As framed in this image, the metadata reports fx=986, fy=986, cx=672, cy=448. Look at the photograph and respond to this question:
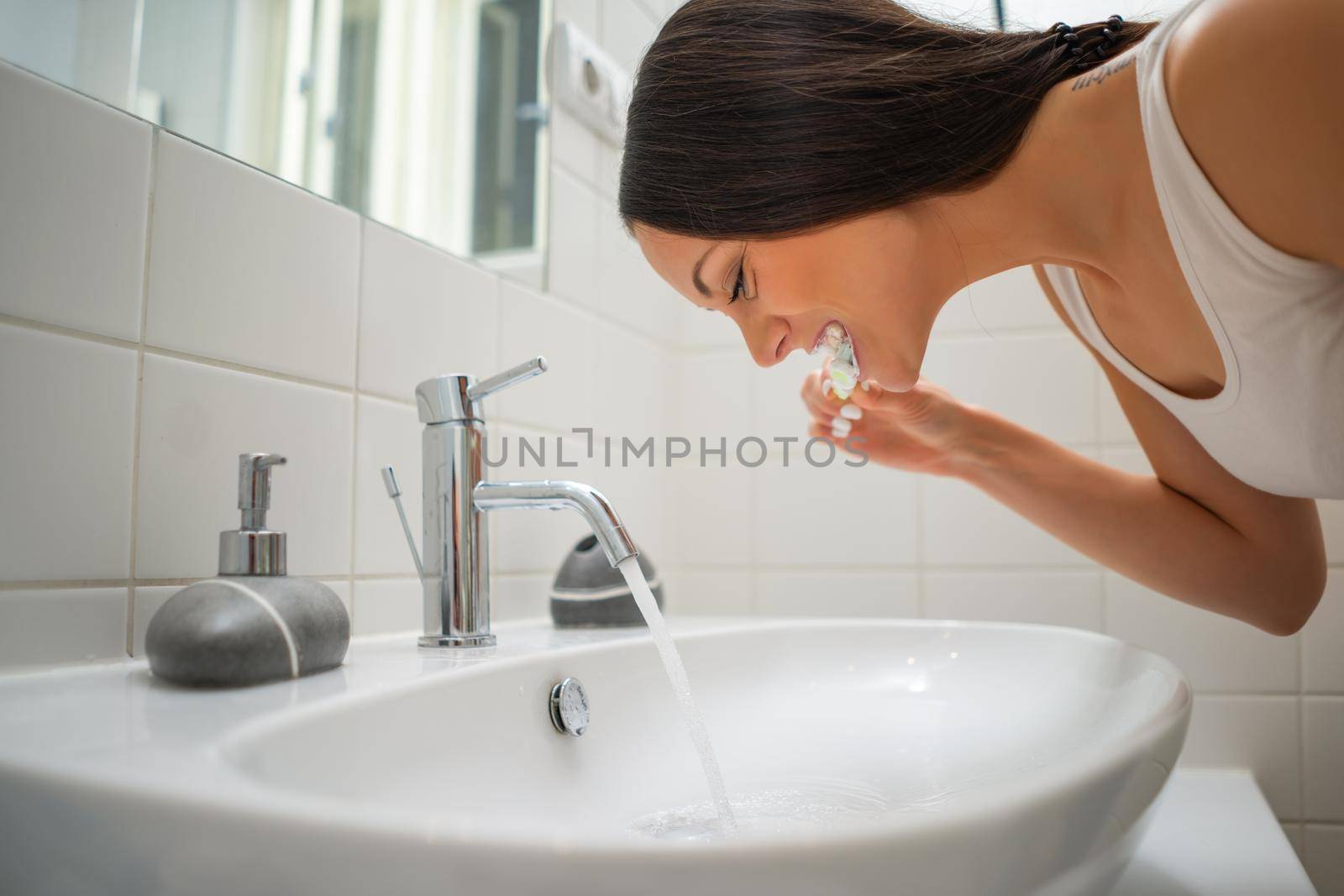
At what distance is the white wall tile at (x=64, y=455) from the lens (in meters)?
0.53

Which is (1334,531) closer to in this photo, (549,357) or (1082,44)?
(1082,44)

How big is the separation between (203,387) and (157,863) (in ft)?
1.39

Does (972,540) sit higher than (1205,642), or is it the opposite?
(972,540)

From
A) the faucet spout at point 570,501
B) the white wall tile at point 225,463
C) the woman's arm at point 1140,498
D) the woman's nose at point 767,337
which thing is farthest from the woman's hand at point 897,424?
the white wall tile at point 225,463

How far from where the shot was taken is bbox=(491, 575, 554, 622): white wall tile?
96 cm

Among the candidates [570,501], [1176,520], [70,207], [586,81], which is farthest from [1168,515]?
[70,207]

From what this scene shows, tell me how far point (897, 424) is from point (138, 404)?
646mm

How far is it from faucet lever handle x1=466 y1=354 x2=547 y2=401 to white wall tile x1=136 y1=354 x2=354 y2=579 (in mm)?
121

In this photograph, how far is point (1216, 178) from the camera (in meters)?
0.59

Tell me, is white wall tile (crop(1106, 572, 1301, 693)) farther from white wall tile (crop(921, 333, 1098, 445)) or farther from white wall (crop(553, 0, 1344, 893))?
white wall tile (crop(921, 333, 1098, 445))

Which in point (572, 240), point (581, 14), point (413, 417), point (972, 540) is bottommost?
point (972, 540)

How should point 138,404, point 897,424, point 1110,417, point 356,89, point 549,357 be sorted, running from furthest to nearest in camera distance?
point 1110,417 → point 549,357 → point 897,424 → point 356,89 → point 138,404

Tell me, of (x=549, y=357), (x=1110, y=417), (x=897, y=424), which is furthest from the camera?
(x=1110, y=417)

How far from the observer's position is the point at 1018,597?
1.19m
